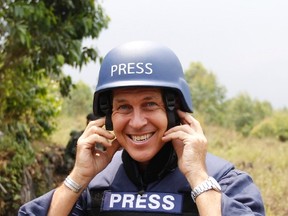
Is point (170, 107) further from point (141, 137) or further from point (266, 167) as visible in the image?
point (266, 167)

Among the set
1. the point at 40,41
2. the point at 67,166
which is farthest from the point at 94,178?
the point at 67,166

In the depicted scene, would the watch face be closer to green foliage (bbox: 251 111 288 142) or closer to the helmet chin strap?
the helmet chin strap

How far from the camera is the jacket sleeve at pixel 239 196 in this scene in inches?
65.0

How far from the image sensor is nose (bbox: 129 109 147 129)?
1805mm

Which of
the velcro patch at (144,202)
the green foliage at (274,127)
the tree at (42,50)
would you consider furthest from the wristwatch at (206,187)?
the green foliage at (274,127)

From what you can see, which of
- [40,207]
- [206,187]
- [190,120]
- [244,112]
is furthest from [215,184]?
[244,112]

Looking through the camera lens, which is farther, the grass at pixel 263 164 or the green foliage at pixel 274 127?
the green foliage at pixel 274 127

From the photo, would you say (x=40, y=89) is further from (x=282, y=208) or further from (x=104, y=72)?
(x=104, y=72)

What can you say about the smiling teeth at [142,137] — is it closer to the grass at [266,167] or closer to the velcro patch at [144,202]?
the velcro patch at [144,202]

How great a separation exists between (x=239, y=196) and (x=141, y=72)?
1.90 ft

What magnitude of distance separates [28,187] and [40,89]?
4.08 feet

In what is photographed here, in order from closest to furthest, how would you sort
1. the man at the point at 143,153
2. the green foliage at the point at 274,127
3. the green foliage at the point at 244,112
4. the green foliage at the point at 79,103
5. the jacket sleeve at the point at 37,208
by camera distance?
1. the man at the point at 143,153
2. the jacket sleeve at the point at 37,208
3. the green foliage at the point at 274,127
4. the green foliage at the point at 79,103
5. the green foliage at the point at 244,112

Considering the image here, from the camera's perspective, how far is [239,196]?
5.68 ft

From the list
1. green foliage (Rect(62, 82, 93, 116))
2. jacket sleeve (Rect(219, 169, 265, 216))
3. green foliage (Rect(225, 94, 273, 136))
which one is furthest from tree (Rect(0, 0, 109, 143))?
green foliage (Rect(225, 94, 273, 136))
